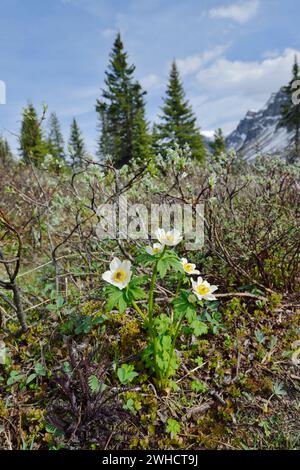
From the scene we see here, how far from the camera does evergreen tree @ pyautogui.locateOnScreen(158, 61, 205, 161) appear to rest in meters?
22.9

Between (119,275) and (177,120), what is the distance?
23.8m

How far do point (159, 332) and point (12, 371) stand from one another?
1.10 metres

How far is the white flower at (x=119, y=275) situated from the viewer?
147cm

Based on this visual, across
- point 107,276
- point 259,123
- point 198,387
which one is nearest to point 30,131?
point 107,276

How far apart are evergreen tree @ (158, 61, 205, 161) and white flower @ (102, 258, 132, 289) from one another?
882 inches

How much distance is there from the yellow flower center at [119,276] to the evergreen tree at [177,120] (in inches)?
882

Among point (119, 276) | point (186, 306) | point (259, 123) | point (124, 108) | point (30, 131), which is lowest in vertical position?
point (186, 306)

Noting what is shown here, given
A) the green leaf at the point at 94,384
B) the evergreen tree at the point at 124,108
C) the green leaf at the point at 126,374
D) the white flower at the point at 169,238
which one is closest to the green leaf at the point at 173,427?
the green leaf at the point at 126,374

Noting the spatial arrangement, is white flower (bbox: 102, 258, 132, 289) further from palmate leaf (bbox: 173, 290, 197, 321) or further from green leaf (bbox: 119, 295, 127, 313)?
palmate leaf (bbox: 173, 290, 197, 321)

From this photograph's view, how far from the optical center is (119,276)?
152cm

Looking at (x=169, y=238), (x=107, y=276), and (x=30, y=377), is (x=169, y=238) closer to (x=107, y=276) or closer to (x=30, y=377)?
(x=107, y=276)

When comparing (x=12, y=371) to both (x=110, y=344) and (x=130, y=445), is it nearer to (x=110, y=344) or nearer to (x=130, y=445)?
(x=110, y=344)

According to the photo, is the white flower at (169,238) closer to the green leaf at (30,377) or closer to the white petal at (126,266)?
the white petal at (126,266)
